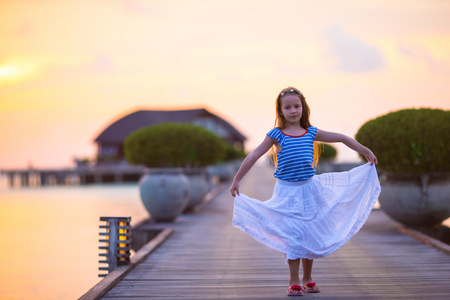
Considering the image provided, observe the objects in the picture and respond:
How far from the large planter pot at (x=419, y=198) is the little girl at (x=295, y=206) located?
4.34 metres

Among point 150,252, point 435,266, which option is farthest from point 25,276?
point 435,266

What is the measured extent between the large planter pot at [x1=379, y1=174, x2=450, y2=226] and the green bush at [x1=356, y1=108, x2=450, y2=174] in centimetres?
17

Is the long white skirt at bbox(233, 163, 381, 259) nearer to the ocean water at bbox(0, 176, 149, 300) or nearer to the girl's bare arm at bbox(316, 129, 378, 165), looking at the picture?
the girl's bare arm at bbox(316, 129, 378, 165)

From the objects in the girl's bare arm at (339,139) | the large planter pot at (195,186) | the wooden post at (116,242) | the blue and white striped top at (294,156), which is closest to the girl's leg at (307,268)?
the blue and white striped top at (294,156)

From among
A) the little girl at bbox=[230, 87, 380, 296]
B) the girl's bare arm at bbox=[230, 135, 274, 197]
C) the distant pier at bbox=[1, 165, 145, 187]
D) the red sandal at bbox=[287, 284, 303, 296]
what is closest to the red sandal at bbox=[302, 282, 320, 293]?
the little girl at bbox=[230, 87, 380, 296]

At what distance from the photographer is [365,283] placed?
5586 millimetres

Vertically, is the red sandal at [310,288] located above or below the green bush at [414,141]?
below

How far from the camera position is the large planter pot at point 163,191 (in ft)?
38.1

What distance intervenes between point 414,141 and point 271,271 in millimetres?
4006

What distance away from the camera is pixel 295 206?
500cm

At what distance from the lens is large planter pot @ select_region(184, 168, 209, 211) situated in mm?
14301

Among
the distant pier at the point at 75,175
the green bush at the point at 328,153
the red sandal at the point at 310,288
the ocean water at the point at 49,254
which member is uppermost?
the red sandal at the point at 310,288

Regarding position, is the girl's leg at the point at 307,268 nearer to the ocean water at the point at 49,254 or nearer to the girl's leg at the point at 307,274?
the girl's leg at the point at 307,274

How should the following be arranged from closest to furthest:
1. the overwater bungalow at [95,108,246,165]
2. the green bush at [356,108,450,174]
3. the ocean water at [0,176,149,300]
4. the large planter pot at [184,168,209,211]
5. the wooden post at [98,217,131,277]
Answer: the wooden post at [98,217,131,277], the green bush at [356,108,450,174], the ocean water at [0,176,149,300], the large planter pot at [184,168,209,211], the overwater bungalow at [95,108,246,165]
